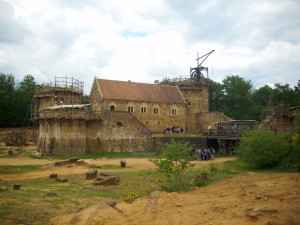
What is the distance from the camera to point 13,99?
185 feet

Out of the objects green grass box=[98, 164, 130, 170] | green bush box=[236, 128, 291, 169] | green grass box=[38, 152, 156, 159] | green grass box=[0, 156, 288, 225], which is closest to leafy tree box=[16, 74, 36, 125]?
green grass box=[38, 152, 156, 159]

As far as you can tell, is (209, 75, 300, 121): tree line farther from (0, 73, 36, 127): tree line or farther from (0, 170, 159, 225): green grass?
(0, 170, 159, 225): green grass

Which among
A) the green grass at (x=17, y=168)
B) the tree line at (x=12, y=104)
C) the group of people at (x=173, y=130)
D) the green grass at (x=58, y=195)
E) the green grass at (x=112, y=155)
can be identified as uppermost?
the tree line at (x=12, y=104)

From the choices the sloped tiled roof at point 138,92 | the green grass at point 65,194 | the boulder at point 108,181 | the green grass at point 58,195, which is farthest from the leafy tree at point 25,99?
the boulder at point 108,181

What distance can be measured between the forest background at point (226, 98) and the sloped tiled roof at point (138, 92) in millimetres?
13685

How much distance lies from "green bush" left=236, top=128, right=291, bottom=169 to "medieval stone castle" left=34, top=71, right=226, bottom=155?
55.0 ft

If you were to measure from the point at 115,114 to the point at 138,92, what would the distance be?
8.95 m

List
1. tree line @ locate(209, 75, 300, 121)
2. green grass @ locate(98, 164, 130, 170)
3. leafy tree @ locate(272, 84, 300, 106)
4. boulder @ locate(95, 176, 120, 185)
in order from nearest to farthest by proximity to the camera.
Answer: boulder @ locate(95, 176, 120, 185) → green grass @ locate(98, 164, 130, 170) → leafy tree @ locate(272, 84, 300, 106) → tree line @ locate(209, 75, 300, 121)

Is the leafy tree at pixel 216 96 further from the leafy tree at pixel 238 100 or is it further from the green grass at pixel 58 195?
the green grass at pixel 58 195

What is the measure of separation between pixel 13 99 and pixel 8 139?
547 inches

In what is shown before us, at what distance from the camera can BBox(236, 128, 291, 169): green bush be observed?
74.9 ft

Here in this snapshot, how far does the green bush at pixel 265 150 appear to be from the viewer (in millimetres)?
22844

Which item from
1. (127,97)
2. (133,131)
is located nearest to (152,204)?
(133,131)

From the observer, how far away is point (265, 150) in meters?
23.1
